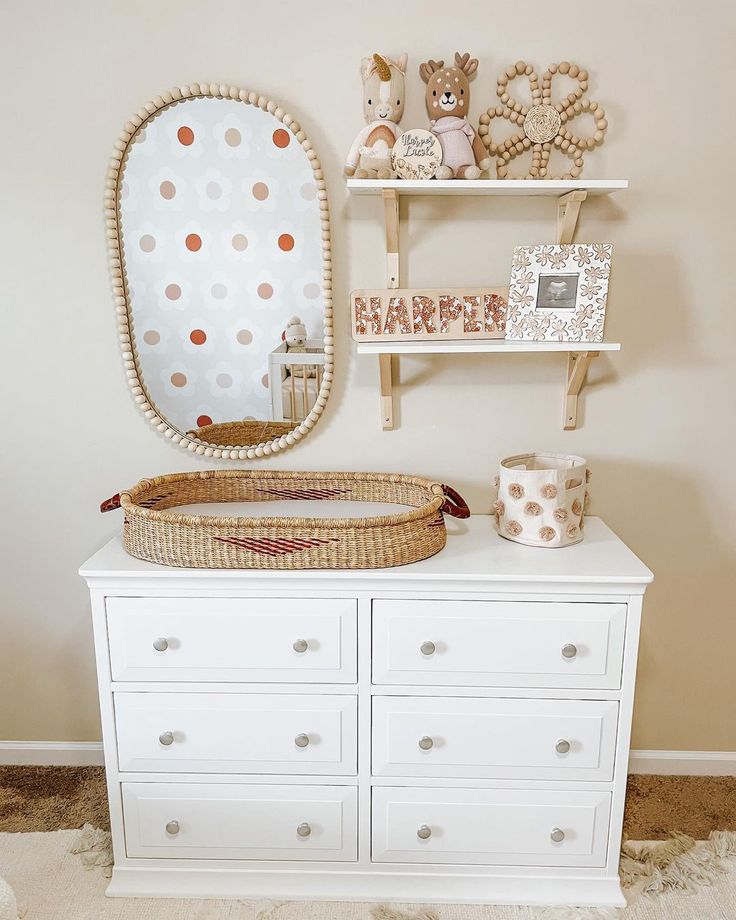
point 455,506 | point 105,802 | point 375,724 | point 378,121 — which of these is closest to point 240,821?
point 375,724

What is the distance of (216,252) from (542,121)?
848mm

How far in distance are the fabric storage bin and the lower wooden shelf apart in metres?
0.22

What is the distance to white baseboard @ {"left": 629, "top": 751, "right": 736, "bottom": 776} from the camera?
7.09 ft

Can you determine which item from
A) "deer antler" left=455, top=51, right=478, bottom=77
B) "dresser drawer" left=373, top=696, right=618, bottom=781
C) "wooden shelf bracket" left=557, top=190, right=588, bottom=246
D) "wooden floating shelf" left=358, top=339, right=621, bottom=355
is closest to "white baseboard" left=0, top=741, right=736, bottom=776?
"dresser drawer" left=373, top=696, right=618, bottom=781

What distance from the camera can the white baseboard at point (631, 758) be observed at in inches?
85.2

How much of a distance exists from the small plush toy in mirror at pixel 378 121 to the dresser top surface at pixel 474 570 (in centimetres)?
90

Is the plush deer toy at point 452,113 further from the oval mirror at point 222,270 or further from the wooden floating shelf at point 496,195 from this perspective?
the oval mirror at point 222,270

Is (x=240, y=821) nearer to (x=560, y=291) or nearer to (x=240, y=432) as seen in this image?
(x=240, y=432)

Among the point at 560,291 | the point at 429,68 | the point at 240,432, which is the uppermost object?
the point at 429,68

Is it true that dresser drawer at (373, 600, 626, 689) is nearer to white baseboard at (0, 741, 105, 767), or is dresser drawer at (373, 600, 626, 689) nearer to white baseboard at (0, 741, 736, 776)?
white baseboard at (0, 741, 736, 776)

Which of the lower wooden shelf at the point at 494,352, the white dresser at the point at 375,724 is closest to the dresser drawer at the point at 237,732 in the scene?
the white dresser at the point at 375,724

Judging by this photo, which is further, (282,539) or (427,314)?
(427,314)

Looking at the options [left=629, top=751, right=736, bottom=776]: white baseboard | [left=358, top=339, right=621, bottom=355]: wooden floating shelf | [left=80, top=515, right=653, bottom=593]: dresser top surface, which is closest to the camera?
[left=80, top=515, right=653, bottom=593]: dresser top surface

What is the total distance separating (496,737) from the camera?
167 centimetres
